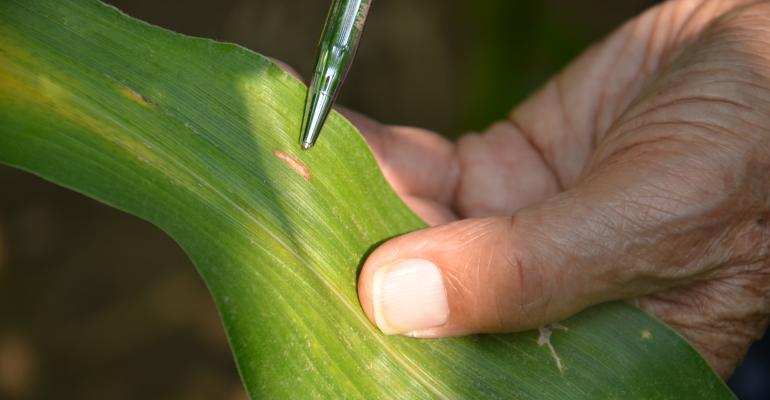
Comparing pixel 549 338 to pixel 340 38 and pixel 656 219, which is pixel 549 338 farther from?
pixel 340 38

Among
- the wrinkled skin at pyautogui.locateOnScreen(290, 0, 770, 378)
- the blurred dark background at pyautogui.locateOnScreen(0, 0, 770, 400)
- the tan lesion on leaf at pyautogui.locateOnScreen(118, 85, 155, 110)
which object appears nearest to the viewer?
the tan lesion on leaf at pyautogui.locateOnScreen(118, 85, 155, 110)

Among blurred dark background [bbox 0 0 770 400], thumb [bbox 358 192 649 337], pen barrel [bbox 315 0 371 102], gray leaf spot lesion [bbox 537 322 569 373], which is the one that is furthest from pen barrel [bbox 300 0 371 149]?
blurred dark background [bbox 0 0 770 400]

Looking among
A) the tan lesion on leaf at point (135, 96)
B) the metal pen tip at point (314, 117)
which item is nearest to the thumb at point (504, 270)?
the metal pen tip at point (314, 117)

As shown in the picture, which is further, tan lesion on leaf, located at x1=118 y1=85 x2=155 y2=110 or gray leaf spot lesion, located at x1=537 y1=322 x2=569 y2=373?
gray leaf spot lesion, located at x1=537 y1=322 x2=569 y2=373

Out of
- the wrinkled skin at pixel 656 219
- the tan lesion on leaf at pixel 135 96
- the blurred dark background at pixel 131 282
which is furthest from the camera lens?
the blurred dark background at pixel 131 282

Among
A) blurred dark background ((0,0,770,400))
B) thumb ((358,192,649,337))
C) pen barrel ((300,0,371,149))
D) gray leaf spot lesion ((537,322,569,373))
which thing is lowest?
blurred dark background ((0,0,770,400))

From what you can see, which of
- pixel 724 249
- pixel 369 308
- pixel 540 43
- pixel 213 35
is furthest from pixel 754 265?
pixel 540 43

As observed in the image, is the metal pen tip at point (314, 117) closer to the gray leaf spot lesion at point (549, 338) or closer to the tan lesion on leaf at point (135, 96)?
the tan lesion on leaf at point (135, 96)

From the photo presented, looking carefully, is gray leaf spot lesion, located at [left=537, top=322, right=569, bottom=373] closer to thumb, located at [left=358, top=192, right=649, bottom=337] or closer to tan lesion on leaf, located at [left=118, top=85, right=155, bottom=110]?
thumb, located at [left=358, top=192, right=649, bottom=337]
